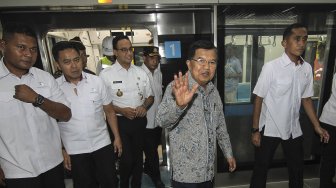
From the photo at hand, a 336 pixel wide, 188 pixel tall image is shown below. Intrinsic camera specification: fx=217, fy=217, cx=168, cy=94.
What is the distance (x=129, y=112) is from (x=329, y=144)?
2361mm

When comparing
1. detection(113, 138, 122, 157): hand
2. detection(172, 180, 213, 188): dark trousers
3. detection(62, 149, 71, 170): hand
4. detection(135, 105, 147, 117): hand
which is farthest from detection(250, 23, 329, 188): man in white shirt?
detection(62, 149, 71, 170): hand

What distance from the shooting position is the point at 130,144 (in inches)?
102

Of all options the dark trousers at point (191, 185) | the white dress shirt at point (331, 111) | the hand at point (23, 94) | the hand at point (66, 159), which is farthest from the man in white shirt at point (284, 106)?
the hand at point (23, 94)

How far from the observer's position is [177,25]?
117 inches

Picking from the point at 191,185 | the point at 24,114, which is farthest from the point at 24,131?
the point at 191,185

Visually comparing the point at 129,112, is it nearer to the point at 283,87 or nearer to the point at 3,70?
the point at 3,70

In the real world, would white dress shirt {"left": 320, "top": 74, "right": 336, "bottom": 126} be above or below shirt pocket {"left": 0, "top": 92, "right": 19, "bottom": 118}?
below

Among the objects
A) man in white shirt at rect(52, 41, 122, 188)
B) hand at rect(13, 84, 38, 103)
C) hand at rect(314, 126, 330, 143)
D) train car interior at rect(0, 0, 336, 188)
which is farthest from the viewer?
train car interior at rect(0, 0, 336, 188)

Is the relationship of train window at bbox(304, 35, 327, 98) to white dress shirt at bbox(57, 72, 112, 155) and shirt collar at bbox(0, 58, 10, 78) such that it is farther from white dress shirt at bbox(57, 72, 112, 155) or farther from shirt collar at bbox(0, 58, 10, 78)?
shirt collar at bbox(0, 58, 10, 78)

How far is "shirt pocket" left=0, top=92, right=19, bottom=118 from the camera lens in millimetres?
1543

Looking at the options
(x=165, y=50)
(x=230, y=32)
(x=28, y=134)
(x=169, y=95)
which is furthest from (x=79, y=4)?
(x=230, y=32)

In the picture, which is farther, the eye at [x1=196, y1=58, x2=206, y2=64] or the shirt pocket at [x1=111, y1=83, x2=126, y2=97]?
the shirt pocket at [x1=111, y1=83, x2=126, y2=97]

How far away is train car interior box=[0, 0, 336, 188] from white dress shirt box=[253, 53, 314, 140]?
61cm

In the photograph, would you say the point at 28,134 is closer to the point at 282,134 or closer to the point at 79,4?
the point at 79,4
